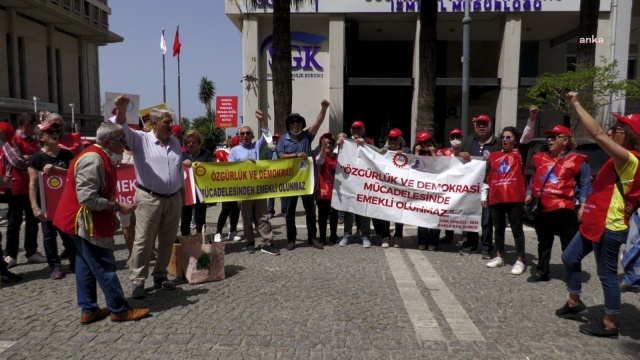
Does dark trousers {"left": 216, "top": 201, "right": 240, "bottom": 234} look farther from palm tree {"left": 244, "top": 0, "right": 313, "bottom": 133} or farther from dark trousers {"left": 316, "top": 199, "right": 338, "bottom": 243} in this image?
palm tree {"left": 244, "top": 0, "right": 313, "bottom": 133}

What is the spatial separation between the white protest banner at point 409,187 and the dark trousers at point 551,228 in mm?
1384

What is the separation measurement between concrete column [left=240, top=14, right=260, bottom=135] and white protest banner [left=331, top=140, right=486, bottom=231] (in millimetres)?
13153

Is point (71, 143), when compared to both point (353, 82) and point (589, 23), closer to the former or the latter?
point (589, 23)

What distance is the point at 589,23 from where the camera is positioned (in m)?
14.3

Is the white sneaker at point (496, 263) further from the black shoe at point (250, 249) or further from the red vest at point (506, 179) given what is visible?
the black shoe at point (250, 249)

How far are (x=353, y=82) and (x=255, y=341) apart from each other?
729 inches

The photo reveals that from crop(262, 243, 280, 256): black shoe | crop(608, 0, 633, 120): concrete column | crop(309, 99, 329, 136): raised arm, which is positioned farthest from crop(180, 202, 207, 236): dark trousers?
crop(608, 0, 633, 120): concrete column

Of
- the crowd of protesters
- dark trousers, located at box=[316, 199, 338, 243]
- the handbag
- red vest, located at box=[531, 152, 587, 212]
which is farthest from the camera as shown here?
dark trousers, located at box=[316, 199, 338, 243]

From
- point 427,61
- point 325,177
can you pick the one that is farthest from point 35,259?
point 427,61

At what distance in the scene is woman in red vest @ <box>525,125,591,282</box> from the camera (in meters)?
5.25

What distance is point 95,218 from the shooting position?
13.6 feet

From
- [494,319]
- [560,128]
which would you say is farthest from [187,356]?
[560,128]

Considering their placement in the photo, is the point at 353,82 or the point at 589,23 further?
the point at 353,82

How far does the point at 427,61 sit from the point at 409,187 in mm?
5524
